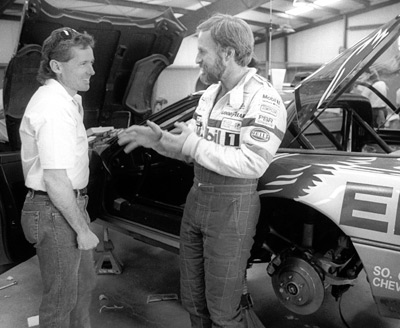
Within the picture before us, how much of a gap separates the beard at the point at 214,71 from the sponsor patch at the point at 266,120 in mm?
258

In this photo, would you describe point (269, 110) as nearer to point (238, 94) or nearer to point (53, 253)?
point (238, 94)

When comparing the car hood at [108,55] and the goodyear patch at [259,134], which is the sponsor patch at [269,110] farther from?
the car hood at [108,55]

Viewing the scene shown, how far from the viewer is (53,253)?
66.9 inches

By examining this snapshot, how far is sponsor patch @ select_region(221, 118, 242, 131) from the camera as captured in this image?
5.21ft

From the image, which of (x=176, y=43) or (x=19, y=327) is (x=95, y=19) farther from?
(x=19, y=327)

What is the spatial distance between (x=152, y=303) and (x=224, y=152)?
161 cm

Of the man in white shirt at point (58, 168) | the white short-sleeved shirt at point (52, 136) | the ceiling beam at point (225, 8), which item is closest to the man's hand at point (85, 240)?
the man in white shirt at point (58, 168)

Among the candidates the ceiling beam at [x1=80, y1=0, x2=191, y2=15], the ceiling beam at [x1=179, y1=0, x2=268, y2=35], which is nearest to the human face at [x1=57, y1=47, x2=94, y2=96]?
the ceiling beam at [x1=80, y1=0, x2=191, y2=15]

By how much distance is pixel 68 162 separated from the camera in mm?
1598

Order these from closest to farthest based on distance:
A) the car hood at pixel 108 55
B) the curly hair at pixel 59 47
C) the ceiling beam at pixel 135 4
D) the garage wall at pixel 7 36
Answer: the curly hair at pixel 59 47, the car hood at pixel 108 55, the ceiling beam at pixel 135 4, the garage wall at pixel 7 36

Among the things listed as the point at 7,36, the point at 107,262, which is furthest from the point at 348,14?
the point at 107,262

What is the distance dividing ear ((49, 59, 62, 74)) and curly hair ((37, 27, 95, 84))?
1 centimetres

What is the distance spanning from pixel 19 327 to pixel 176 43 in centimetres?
245

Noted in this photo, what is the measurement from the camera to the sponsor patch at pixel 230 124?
1.59m
